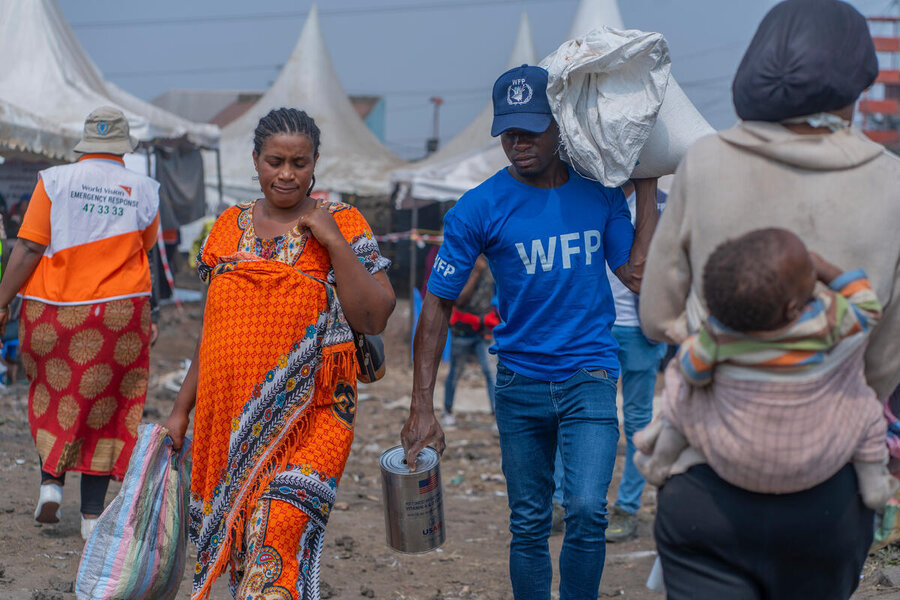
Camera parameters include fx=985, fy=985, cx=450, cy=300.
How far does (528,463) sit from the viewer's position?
3406 mm

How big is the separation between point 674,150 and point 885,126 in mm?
27442

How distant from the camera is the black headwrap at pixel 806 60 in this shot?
2.04 meters

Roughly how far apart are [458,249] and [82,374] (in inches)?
95.4

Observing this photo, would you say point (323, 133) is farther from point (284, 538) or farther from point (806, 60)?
point (806, 60)

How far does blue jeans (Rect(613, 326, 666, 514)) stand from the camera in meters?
5.47

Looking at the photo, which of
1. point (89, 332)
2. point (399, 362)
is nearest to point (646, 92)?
point (89, 332)

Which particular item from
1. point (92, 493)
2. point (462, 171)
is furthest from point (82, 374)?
point (462, 171)

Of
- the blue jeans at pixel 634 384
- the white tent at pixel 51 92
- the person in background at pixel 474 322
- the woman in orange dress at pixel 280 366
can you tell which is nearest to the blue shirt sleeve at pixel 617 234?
the woman in orange dress at pixel 280 366

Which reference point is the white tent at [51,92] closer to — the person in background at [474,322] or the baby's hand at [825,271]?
the person in background at [474,322]

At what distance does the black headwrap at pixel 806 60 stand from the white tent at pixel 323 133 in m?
16.7

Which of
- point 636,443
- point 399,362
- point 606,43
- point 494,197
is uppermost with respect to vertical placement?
point 606,43

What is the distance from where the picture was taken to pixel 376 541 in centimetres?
552

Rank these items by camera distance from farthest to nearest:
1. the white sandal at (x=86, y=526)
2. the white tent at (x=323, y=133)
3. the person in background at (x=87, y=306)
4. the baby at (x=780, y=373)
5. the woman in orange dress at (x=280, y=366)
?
the white tent at (x=323, y=133) < the white sandal at (x=86, y=526) < the person in background at (x=87, y=306) < the woman in orange dress at (x=280, y=366) < the baby at (x=780, y=373)

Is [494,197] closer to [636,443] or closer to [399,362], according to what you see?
→ [636,443]
